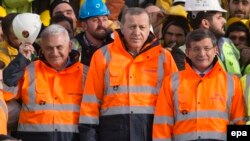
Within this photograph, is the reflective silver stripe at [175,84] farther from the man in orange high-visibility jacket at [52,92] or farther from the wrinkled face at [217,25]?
the wrinkled face at [217,25]

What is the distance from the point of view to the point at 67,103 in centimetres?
1069

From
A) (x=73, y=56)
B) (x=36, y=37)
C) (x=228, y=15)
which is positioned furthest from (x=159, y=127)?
(x=228, y=15)

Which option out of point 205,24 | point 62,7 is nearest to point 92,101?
point 205,24

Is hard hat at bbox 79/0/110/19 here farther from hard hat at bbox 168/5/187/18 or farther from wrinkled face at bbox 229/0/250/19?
wrinkled face at bbox 229/0/250/19

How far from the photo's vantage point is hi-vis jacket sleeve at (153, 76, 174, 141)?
33.6 feet

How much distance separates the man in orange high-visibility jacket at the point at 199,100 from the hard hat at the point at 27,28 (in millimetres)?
1888

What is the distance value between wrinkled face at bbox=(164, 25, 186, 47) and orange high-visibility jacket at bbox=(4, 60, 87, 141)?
213 cm

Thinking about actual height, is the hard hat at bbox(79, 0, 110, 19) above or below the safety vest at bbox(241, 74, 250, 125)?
above

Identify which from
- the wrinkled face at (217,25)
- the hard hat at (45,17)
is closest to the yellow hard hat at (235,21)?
the wrinkled face at (217,25)

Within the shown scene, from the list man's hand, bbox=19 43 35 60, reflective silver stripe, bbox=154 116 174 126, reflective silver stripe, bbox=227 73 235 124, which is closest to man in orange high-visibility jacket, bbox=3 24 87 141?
man's hand, bbox=19 43 35 60

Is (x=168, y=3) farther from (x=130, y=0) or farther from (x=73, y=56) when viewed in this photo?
(x=73, y=56)

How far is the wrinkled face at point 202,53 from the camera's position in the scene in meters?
10.3

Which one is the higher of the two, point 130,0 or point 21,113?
point 130,0

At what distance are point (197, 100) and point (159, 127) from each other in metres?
0.48
